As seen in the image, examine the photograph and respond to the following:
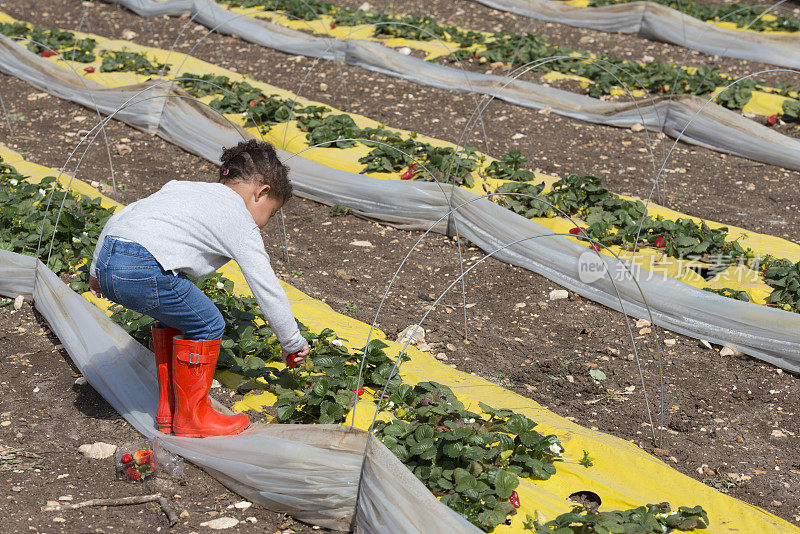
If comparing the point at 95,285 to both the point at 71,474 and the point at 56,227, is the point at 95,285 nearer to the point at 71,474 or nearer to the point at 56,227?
→ the point at 71,474

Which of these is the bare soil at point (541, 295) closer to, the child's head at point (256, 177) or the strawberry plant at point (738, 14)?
the child's head at point (256, 177)

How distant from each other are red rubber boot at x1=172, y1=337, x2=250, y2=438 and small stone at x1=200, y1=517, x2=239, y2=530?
0.37 m

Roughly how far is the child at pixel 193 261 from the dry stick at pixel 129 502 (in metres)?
0.31

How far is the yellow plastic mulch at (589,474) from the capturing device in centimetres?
287

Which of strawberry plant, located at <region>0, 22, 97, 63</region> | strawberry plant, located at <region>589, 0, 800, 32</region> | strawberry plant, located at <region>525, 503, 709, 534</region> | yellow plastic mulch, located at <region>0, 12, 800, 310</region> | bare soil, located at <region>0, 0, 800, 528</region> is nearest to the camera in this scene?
strawberry plant, located at <region>525, 503, 709, 534</region>

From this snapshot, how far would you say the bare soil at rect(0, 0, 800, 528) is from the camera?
362cm

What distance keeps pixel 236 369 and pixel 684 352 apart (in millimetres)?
2529

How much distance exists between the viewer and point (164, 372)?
318 centimetres

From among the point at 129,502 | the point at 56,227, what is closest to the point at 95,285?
the point at 129,502

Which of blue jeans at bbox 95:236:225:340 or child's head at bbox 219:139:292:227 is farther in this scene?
child's head at bbox 219:139:292:227

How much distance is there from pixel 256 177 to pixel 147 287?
0.60 metres

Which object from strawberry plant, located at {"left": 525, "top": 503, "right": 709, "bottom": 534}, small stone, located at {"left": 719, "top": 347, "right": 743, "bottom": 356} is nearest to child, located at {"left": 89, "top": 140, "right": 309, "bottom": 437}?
strawberry plant, located at {"left": 525, "top": 503, "right": 709, "bottom": 534}

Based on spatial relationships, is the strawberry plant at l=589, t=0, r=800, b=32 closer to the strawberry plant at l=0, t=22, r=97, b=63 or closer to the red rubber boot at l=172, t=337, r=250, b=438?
the strawberry plant at l=0, t=22, r=97, b=63

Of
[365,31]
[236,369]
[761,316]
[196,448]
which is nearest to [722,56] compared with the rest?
[365,31]
